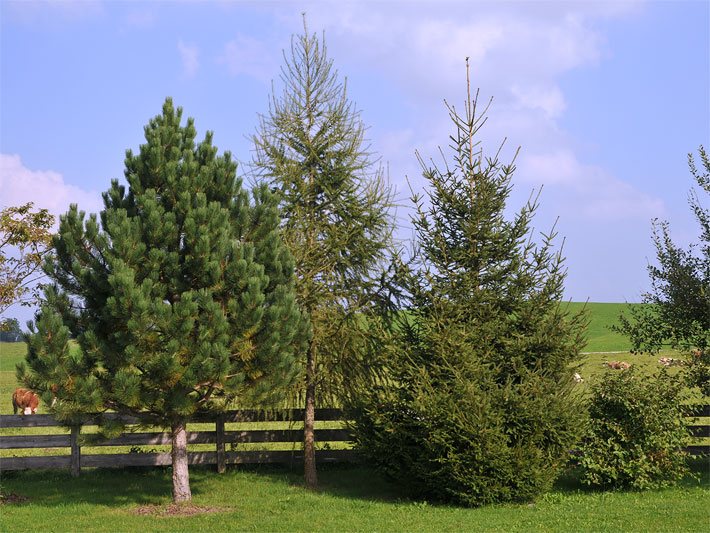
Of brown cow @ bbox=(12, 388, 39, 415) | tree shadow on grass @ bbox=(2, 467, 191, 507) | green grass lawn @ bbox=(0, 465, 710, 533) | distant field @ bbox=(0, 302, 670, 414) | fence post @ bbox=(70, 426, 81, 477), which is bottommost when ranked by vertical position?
green grass lawn @ bbox=(0, 465, 710, 533)

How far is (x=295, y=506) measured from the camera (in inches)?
508

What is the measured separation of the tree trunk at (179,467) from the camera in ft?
42.8

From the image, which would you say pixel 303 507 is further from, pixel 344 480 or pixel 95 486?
pixel 95 486

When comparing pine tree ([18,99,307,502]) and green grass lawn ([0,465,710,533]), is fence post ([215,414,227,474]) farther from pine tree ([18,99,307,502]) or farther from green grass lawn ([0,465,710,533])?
pine tree ([18,99,307,502])

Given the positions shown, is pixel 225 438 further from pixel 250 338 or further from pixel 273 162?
pixel 273 162

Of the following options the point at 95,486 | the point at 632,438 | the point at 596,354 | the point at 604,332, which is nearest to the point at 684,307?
the point at 632,438

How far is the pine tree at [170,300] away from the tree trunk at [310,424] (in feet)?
5.90

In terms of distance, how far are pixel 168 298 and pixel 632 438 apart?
9.13 m

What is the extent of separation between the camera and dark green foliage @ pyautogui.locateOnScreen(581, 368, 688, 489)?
13891 mm

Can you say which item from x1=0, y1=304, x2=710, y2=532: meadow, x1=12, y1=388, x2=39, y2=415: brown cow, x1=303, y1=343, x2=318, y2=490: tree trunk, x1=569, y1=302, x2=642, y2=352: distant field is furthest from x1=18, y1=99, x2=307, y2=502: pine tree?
x1=569, y1=302, x2=642, y2=352: distant field

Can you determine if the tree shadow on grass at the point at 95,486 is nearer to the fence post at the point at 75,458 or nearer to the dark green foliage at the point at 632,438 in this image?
the fence post at the point at 75,458

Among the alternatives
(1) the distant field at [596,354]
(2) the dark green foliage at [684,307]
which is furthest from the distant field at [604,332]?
(2) the dark green foliage at [684,307]

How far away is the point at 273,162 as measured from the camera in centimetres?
1528

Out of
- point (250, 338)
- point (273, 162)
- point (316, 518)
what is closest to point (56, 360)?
point (250, 338)
